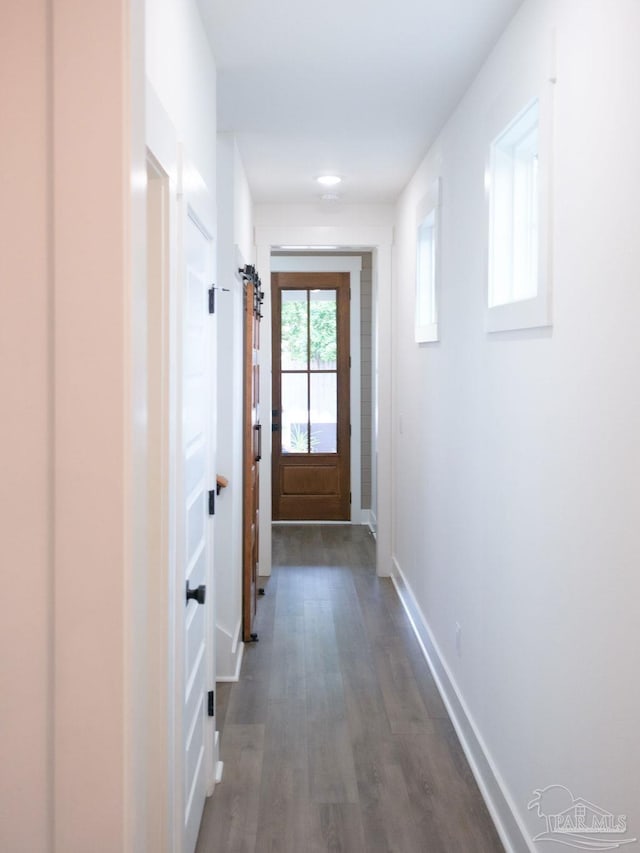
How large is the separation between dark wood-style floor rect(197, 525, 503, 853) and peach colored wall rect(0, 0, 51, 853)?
1.51 meters

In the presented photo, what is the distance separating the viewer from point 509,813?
2.59 metres

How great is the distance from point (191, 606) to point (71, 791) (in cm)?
128

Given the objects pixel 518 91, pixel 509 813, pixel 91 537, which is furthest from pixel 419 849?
pixel 518 91

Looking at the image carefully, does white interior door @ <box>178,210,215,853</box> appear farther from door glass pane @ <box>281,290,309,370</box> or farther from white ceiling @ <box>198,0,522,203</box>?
door glass pane @ <box>281,290,309,370</box>

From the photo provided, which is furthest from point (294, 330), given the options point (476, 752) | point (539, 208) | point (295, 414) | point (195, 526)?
point (539, 208)

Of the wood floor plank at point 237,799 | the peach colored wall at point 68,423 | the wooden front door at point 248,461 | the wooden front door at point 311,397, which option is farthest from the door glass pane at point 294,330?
the peach colored wall at point 68,423

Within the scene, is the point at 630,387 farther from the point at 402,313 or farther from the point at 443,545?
the point at 402,313

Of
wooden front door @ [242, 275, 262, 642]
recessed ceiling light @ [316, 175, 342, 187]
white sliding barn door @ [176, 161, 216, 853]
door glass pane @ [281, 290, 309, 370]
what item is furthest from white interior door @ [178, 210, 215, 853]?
door glass pane @ [281, 290, 309, 370]

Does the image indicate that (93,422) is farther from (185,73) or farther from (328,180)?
(328,180)

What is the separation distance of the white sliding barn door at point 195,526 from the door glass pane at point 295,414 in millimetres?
4732

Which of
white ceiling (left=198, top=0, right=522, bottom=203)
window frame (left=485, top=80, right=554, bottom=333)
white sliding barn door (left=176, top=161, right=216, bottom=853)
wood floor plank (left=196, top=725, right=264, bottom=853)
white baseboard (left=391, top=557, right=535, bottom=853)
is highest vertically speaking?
white ceiling (left=198, top=0, right=522, bottom=203)

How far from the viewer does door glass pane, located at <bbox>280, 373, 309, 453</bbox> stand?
7.80 m

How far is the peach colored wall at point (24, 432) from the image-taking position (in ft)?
4.09

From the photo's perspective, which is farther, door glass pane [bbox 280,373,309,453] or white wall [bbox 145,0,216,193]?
door glass pane [bbox 280,373,309,453]
